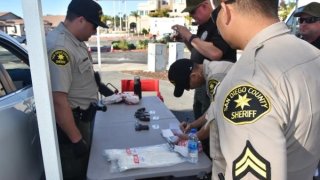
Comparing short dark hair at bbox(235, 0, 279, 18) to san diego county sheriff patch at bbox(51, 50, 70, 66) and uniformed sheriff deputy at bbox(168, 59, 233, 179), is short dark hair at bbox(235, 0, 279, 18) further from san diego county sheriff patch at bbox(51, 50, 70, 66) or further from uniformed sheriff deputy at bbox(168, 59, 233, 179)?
san diego county sheriff patch at bbox(51, 50, 70, 66)

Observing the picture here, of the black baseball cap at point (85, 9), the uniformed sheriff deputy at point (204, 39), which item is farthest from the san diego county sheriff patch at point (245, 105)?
the uniformed sheriff deputy at point (204, 39)

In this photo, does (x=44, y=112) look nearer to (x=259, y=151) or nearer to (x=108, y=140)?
(x=259, y=151)

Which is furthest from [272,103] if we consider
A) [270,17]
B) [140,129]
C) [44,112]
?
[140,129]

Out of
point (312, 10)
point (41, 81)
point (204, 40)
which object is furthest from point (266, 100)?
point (312, 10)

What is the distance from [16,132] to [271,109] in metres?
1.30

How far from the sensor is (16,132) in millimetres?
1604

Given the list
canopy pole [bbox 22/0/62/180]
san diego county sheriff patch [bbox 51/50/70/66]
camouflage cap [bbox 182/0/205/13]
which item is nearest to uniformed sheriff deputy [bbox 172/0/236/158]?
camouflage cap [bbox 182/0/205/13]

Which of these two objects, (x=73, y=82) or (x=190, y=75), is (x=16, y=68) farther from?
(x=190, y=75)

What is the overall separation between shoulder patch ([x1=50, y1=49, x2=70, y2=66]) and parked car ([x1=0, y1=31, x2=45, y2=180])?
0.30 meters

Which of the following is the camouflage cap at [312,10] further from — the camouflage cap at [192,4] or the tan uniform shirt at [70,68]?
the tan uniform shirt at [70,68]

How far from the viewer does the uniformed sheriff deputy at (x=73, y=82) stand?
1892 mm

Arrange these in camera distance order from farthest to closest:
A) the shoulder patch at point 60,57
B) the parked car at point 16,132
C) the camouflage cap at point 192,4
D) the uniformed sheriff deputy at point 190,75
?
the camouflage cap at point 192,4 → the uniformed sheriff deputy at point 190,75 → the shoulder patch at point 60,57 → the parked car at point 16,132

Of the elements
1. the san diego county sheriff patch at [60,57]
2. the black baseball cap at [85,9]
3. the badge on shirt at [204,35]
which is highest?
the black baseball cap at [85,9]

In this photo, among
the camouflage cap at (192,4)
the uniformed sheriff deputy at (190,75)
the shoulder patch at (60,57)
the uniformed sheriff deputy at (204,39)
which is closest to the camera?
the shoulder patch at (60,57)
